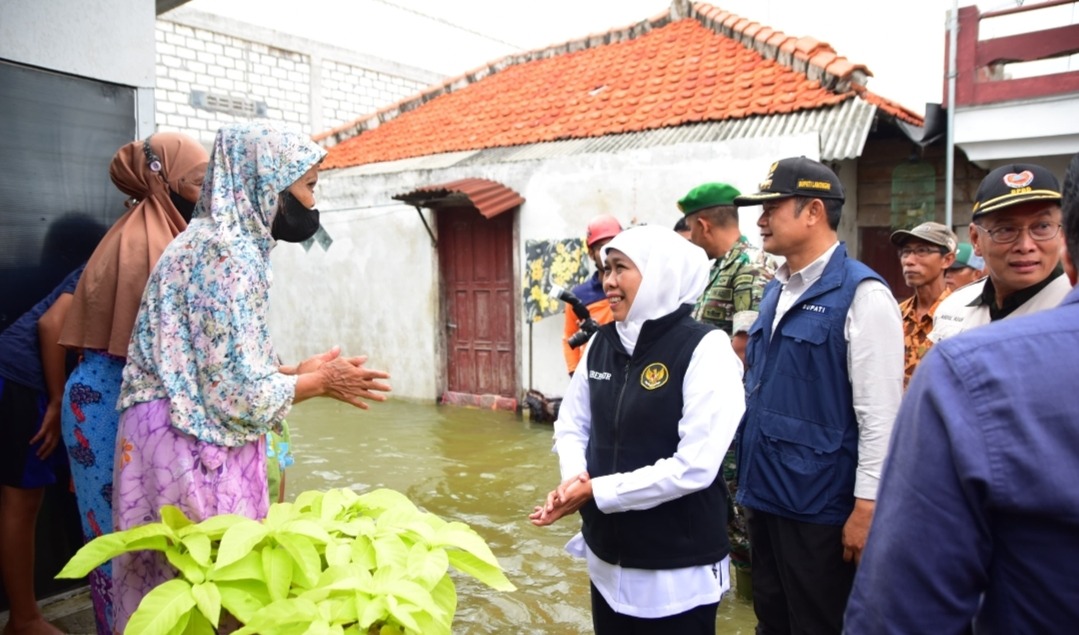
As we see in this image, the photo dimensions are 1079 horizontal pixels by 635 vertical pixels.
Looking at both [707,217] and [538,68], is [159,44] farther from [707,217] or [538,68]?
[707,217]

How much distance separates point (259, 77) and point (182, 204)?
38.6 ft

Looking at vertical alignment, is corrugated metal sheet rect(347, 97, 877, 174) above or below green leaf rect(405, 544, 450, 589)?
above

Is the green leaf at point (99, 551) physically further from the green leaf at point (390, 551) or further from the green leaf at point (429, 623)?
the green leaf at point (429, 623)

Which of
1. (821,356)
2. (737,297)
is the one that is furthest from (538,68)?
(821,356)

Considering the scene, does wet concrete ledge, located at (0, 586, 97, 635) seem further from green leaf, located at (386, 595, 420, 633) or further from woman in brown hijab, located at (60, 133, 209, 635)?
green leaf, located at (386, 595, 420, 633)

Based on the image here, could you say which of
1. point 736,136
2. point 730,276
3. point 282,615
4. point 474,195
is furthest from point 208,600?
point 474,195

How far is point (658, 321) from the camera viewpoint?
2129 mm

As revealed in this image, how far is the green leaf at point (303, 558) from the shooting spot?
5.22ft

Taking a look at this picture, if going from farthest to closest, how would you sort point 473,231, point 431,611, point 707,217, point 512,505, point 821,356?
point 473,231
point 512,505
point 707,217
point 821,356
point 431,611

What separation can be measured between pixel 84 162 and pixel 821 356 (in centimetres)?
309

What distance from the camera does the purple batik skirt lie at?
191 cm

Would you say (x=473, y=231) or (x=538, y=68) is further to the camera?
(x=538, y=68)

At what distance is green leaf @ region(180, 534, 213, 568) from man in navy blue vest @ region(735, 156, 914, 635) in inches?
63.7

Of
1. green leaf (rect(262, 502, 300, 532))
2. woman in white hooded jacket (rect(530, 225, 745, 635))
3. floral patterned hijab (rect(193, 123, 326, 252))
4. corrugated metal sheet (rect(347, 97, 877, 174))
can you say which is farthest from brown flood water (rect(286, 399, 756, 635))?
corrugated metal sheet (rect(347, 97, 877, 174))
